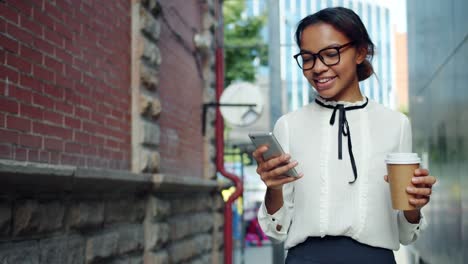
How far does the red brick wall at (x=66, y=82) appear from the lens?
13.9 ft

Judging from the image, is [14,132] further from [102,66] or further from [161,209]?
[161,209]

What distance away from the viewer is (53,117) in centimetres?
482

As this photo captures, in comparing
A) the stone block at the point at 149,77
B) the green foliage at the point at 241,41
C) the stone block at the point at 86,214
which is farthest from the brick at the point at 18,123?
the green foliage at the point at 241,41

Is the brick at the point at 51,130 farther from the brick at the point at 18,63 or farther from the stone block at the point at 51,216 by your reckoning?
the stone block at the point at 51,216

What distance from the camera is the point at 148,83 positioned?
7113 millimetres

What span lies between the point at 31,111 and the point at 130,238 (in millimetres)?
2180

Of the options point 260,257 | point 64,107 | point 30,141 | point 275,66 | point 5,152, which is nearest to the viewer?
point 5,152

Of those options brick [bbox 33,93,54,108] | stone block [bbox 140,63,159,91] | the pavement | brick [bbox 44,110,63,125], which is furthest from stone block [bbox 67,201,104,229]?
the pavement

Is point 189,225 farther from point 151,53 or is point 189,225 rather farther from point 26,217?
point 26,217

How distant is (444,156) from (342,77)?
281 inches

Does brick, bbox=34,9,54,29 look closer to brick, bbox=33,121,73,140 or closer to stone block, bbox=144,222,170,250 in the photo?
brick, bbox=33,121,73,140

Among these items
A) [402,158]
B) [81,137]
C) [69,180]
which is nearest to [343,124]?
[402,158]

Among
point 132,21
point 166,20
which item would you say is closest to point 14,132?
point 132,21

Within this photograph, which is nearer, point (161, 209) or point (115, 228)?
point (115, 228)
